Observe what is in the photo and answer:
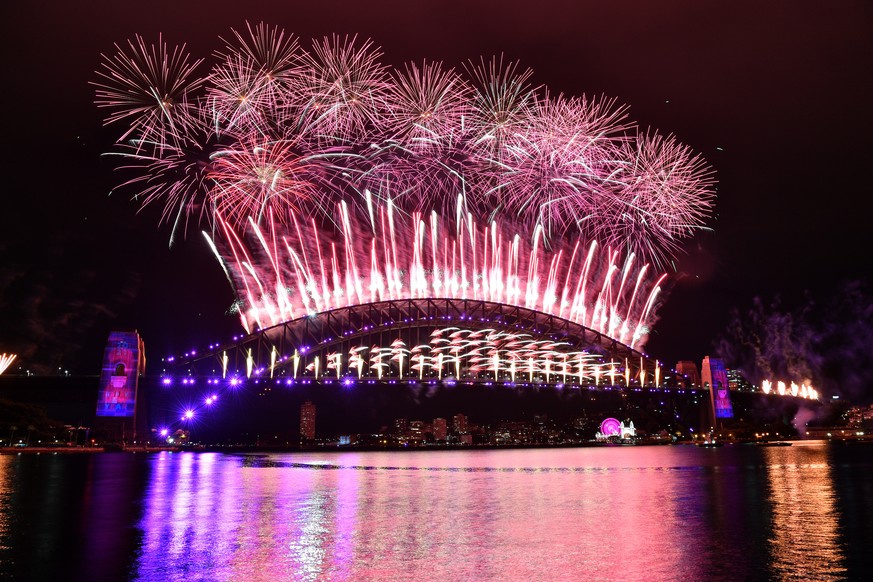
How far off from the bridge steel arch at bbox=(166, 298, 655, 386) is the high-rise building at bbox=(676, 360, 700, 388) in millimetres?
25727

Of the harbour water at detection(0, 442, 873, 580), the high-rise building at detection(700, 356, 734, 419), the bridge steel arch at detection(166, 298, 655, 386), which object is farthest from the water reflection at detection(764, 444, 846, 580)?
the high-rise building at detection(700, 356, 734, 419)

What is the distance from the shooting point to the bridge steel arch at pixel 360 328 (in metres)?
79.0

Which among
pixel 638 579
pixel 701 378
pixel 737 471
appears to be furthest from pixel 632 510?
pixel 701 378

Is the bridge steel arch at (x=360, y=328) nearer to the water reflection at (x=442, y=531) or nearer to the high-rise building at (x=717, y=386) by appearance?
the high-rise building at (x=717, y=386)

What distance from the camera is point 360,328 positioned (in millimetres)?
80688

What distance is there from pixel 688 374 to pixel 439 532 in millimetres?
102067

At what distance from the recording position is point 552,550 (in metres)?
13.1

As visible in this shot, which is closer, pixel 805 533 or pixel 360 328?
pixel 805 533


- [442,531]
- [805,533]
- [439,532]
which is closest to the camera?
[805,533]

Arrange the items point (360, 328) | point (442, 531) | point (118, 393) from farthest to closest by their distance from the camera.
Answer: point (360, 328)
point (118, 393)
point (442, 531)

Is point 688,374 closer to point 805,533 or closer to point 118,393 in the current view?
point 118,393

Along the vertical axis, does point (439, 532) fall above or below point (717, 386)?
below

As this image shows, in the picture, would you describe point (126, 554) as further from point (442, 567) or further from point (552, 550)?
point (552, 550)

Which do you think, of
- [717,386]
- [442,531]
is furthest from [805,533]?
[717,386]
